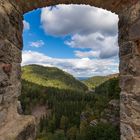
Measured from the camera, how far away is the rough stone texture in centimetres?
238

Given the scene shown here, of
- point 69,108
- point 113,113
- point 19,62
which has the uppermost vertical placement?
point 19,62

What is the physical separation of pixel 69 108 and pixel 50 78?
45.1 meters

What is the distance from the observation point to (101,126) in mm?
15203

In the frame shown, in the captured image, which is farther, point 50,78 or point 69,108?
point 50,78

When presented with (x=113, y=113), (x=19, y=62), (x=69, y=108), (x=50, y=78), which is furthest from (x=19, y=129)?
(x=50, y=78)

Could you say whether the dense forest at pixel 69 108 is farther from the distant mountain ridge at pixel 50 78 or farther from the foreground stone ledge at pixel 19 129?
the foreground stone ledge at pixel 19 129

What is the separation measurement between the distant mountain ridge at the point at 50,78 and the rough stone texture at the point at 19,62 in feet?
268

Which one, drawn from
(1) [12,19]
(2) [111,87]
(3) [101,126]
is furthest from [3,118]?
(2) [111,87]

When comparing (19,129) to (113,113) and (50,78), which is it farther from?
(50,78)

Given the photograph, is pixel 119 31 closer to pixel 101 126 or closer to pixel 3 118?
pixel 3 118

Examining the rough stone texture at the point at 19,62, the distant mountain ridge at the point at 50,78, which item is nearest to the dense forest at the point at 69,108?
the distant mountain ridge at the point at 50,78

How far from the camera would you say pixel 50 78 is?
9219cm

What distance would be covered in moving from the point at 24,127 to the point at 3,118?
0.27 metres

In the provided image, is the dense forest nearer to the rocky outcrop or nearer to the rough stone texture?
the rocky outcrop
